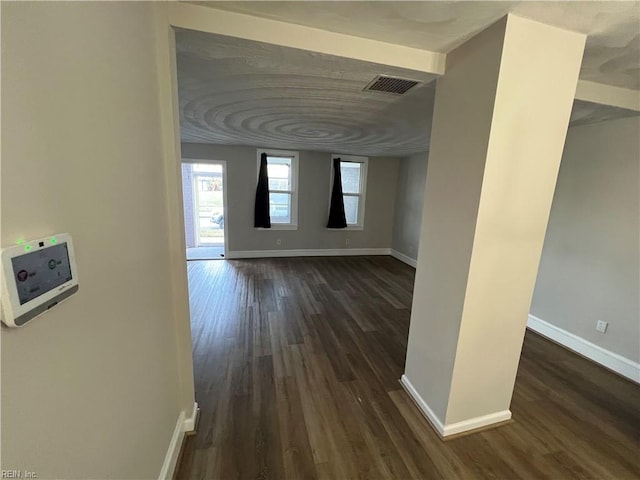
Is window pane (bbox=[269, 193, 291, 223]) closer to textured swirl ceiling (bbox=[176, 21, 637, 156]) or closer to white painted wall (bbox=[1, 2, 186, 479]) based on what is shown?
textured swirl ceiling (bbox=[176, 21, 637, 156])

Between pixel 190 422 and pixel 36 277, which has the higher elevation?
pixel 36 277

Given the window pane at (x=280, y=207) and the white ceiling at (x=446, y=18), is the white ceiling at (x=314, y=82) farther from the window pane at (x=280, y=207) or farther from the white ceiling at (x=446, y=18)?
the window pane at (x=280, y=207)

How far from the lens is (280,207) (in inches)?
218

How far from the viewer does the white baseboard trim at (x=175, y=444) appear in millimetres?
1268

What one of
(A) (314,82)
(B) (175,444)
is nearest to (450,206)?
(A) (314,82)

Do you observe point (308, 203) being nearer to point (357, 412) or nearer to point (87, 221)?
point (357, 412)

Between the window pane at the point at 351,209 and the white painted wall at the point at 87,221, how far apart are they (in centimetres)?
493

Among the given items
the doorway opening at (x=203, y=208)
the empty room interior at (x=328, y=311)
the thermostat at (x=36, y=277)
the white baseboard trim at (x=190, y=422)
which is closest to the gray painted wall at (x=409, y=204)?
the empty room interior at (x=328, y=311)

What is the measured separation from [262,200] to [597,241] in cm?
472

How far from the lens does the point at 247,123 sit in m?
3.08

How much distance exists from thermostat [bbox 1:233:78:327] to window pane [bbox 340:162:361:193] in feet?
17.7

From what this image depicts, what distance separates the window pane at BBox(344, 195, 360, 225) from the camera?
19.4 ft

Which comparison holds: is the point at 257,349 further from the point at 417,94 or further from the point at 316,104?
the point at 417,94

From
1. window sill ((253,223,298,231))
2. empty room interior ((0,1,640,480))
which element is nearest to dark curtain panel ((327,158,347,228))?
window sill ((253,223,298,231))
